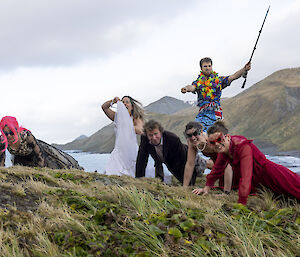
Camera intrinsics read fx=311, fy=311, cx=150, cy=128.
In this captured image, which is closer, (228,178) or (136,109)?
(228,178)

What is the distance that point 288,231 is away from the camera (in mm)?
3158

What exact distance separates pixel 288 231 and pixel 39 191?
10.4 feet

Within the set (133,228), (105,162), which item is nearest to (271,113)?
(105,162)

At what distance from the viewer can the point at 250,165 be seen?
4.39m

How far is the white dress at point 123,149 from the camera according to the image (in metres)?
8.83

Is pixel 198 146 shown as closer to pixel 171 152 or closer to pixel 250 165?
pixel 171 152

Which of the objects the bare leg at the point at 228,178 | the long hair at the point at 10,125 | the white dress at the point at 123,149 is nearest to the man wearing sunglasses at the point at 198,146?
the bare leg at the point at 228,178

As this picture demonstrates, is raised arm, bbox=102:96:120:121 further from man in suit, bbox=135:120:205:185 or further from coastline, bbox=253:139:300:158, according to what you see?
coastline, bbox=253:139:300:158

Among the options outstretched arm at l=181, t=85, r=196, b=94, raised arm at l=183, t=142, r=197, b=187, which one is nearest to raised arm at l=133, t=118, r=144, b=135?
outstretched arm at l=181, t=85, r=196, b=94

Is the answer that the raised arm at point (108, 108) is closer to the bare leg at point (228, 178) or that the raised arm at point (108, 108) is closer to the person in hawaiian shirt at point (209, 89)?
the person in hawaiian shirt at point (209, 89)

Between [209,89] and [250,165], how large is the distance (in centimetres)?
341

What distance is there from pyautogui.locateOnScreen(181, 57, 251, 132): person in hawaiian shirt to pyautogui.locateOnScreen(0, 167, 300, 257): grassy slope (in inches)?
148

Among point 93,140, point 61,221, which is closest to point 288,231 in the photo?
point 61,221

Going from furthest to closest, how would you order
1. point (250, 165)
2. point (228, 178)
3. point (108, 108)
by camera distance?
point (108, 108), point (228, 178), point (250, 165)
